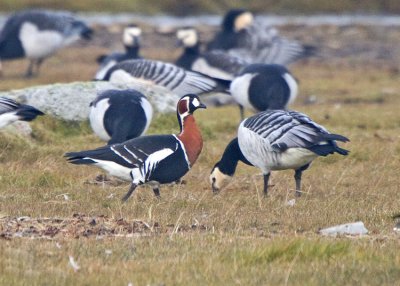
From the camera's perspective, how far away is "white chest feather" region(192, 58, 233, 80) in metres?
22.1

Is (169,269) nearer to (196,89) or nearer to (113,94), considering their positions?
(113,94)

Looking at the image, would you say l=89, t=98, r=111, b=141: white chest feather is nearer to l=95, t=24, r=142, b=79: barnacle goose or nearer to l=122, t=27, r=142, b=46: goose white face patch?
l=95, t=24, r=142, b=79: barnacle goose

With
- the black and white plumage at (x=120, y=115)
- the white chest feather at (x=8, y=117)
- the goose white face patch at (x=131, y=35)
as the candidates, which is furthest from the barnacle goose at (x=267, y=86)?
the goose white face patch at (x=131, y=35)

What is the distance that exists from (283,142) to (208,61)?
11.5 meters

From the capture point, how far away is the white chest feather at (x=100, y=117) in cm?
1363

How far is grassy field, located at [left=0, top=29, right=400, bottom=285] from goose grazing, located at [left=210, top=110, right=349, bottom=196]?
0.40 m

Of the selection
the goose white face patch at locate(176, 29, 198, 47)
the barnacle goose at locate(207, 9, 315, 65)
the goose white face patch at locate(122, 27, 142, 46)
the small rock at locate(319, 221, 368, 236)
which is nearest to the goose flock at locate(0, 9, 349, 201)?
the small rock at locate(319, 221, 368, 236)

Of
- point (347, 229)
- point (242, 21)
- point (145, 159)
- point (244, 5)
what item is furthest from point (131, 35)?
point (244, 5)

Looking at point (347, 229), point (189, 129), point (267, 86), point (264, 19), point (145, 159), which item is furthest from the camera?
point (264, 19)

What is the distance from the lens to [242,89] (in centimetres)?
1750

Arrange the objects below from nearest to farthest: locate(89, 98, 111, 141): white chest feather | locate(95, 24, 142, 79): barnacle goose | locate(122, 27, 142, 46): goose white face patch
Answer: locate(89, 98, 111, 141): white chest feather
locate(95, 24, 142, 79): barnacle goose
locate(122, 27, 142, 46): goose white face patch

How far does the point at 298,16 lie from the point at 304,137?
36605mm

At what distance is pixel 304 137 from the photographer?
442 inches

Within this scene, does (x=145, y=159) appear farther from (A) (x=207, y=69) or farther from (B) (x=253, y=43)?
(B) (x=253, y=43)
